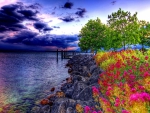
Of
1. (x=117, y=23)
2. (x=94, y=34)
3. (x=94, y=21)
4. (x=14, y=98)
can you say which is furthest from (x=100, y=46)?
(x=14, y=98)

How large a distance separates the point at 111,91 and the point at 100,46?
47.8 m

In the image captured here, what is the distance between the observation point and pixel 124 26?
3991 centimetres

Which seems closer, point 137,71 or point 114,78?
point 114,78

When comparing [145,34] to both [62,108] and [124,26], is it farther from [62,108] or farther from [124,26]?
[62,108]

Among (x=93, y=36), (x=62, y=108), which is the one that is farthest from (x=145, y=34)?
(x=62, y=108)

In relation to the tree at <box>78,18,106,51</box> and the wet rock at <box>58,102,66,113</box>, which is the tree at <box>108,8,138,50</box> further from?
the wet rock at <box>58,102,66,113</box>

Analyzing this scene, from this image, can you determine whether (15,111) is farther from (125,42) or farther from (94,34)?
(94,34)

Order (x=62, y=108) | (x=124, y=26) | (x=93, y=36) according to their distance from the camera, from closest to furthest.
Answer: (x=62, y=108) < (x=124, y=26) < (x=93, y=36)

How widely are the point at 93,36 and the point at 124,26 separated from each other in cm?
1492

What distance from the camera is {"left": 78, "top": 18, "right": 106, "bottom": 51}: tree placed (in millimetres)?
52781

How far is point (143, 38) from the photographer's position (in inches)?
2249

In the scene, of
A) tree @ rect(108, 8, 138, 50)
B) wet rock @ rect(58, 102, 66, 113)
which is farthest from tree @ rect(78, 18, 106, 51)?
wet rock @ rect(58, 102, 66, 113)

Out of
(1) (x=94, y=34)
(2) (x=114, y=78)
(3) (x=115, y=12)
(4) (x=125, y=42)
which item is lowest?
(2) (x=114, y=78)

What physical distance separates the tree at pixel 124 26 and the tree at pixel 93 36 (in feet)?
38.0
